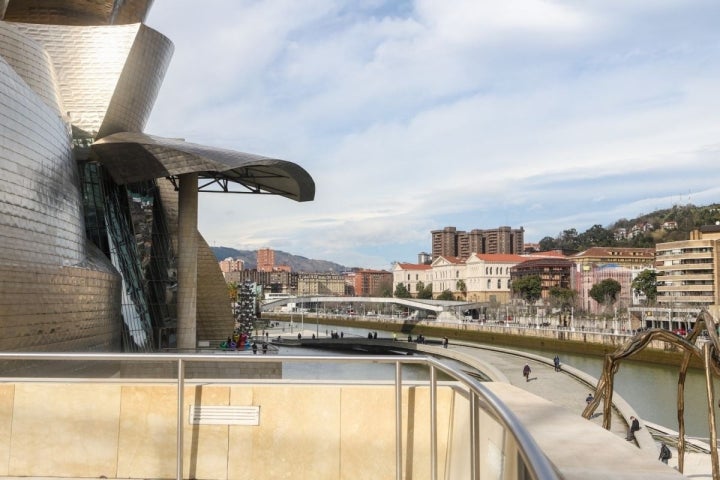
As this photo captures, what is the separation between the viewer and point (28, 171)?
699 inches

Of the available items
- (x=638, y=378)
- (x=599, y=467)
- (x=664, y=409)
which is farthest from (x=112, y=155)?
(x=638, y=378)

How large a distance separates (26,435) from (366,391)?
276cm

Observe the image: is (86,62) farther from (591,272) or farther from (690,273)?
(591,272)

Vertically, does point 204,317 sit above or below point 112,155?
below

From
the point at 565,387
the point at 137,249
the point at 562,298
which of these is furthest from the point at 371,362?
the point at 562,298

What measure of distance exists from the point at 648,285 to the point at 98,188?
84.0 m

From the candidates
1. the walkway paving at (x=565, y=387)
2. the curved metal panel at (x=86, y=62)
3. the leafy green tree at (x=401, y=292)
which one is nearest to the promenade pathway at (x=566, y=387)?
the walkway paving at (x=565, y=387)

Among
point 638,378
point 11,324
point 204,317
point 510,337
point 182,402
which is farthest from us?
point 510,337

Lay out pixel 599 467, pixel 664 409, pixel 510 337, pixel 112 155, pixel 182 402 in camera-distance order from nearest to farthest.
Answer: pixel 599 467 → pixel 182 402 → pixel 112 155 → pixel 664 409 → pixel 510 337

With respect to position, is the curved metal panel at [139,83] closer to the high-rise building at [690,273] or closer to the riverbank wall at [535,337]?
the riverbank wall at [535,337]

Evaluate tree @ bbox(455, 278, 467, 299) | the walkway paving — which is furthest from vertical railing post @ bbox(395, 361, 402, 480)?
tree @ bbox(455, 278, 467, 299)

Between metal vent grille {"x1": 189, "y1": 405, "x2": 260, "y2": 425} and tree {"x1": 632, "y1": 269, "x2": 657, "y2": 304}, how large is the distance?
92216 millimetres

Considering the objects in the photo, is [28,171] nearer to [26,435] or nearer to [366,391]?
[26,435]

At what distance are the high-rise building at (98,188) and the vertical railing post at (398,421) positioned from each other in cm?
1258
